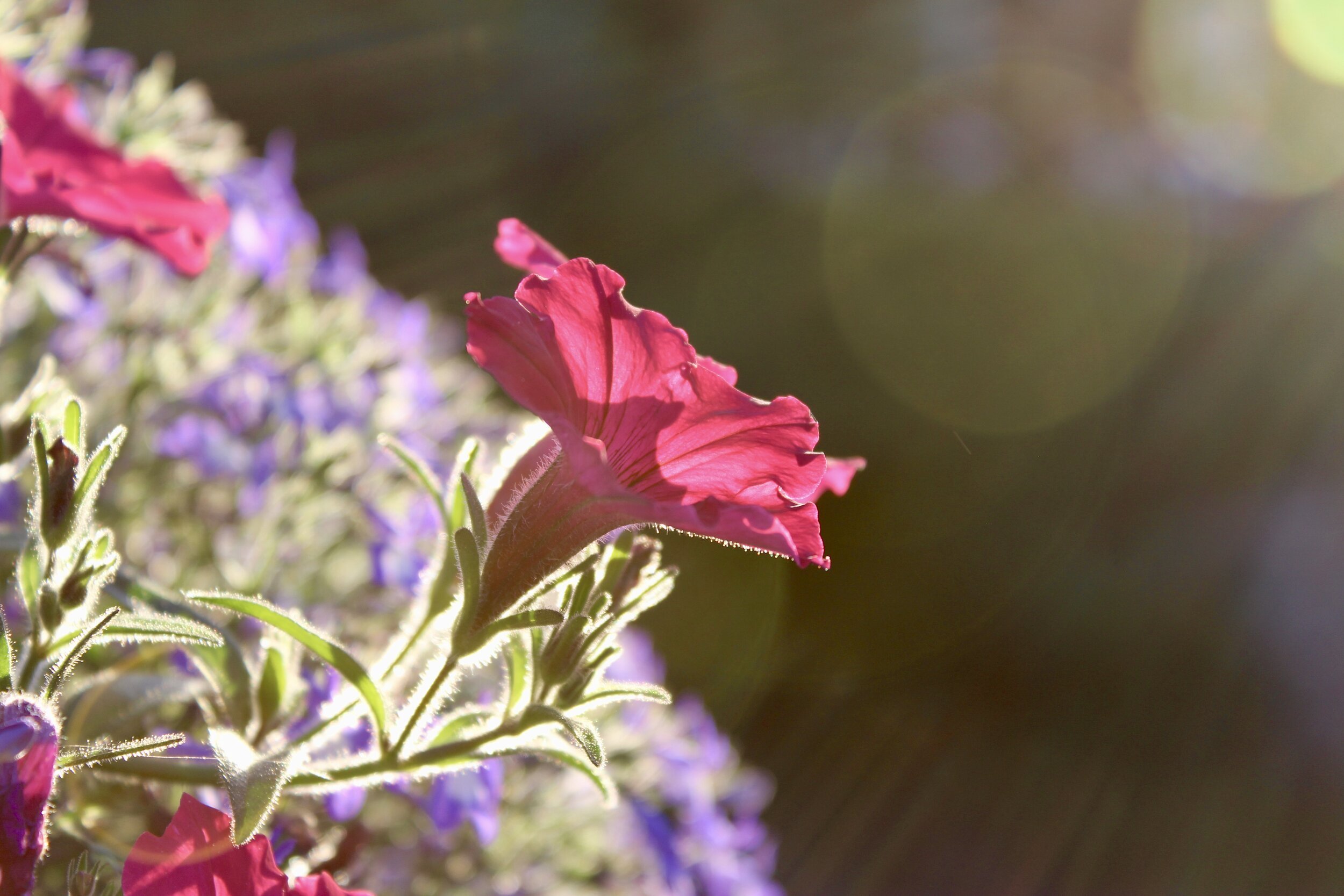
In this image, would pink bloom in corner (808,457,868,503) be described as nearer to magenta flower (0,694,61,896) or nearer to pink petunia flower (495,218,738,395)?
pink petunia flower (495,218,738,395)

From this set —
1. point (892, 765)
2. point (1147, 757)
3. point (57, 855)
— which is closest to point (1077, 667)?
point (1147, 757)

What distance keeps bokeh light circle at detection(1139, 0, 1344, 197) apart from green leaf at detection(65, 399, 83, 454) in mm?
6818

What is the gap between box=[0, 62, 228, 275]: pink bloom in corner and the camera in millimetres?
497

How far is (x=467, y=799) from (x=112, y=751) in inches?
14.2

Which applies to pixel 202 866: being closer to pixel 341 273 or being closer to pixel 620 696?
pixel 620 696

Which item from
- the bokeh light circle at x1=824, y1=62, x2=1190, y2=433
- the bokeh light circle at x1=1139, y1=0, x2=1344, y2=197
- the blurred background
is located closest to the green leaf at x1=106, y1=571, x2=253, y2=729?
the blurred background

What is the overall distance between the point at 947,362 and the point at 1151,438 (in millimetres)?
1034

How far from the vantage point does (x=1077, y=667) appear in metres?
4.57

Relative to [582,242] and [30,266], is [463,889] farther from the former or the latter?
[582,242]

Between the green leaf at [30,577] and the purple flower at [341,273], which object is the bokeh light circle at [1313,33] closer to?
the purple flower at [341,273]

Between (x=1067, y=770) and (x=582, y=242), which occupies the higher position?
(x=582, y=242)

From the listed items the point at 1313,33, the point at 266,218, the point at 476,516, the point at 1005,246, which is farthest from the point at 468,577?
the point at 1313,33

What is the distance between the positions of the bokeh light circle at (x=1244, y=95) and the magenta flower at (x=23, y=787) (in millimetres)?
6910

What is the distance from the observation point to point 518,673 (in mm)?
568
